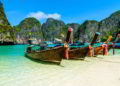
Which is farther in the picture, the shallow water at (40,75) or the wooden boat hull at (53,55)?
the wooden boat hull at (53,55)

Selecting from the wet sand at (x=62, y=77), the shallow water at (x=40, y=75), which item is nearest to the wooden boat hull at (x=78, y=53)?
the shallow water at (x=40, y=75)

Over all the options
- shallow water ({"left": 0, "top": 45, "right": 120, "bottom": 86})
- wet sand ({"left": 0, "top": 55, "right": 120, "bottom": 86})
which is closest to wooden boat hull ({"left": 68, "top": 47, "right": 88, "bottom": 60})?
shallow water ({"left": 0, "top": 45, "right": 120, "bottom": 86})

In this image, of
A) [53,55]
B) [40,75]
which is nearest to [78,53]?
[53,55]

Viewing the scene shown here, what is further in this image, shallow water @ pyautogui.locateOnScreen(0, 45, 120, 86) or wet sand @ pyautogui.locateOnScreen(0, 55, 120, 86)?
shallow water @ pyautogui.locateOnScreen(0, 45, 120, 86)

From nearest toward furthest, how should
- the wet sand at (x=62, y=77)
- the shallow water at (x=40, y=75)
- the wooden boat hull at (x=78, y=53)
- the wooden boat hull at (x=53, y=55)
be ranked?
the wet sand at (x=62, y=77) → the shallow water at (x=40, y=75) → the wooden boat hull at (x=53, y=55) → the wooden boat hull at (x=78, y=53)

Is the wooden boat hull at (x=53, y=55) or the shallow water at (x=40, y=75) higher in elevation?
the wooden boat hull at (x=53, y=55)

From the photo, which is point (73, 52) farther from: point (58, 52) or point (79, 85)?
point (79, 85)

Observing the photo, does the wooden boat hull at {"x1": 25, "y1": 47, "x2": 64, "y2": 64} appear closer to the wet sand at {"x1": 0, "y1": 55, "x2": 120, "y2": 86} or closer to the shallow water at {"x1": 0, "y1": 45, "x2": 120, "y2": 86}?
the shallow water at {"x1": 0, "y1": 45, "x2": 120, "y2": 86}

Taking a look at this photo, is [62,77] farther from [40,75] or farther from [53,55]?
[53,55]

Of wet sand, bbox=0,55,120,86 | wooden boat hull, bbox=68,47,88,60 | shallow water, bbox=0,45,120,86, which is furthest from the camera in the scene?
wooden boat hull, bbox=68,47,88,60

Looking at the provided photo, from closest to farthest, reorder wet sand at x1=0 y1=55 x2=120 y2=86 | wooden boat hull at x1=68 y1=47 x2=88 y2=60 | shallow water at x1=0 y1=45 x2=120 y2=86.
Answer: wet sand at x1=0 y1=55 x2=120 y2=86 → shallow water at x1=0 y1=45 x2=120 y2=86 → wooden boat hull at x1=68 y1=47 x2=88 y2=60

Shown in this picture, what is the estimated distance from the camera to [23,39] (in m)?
170

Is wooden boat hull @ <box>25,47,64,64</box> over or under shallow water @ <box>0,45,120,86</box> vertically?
over

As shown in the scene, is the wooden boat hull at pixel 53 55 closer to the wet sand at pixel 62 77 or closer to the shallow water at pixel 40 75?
the shallow water at pixel 40 75
